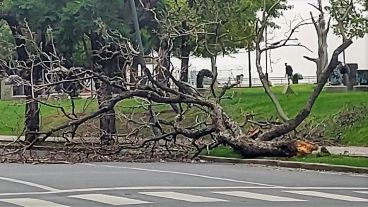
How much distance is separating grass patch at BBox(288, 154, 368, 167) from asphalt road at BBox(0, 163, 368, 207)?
3.87 feet

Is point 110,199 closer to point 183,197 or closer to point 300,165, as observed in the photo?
point 183,197

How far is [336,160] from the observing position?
76.7ft

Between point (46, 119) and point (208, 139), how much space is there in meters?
18.5

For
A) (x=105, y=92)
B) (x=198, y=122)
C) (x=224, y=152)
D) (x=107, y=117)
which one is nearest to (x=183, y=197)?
(x=224, y=152)

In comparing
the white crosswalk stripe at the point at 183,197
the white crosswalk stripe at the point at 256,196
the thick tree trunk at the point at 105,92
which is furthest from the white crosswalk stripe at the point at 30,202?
the thick tree trunk at the point at 105,92

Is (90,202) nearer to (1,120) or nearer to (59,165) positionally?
(59,165)

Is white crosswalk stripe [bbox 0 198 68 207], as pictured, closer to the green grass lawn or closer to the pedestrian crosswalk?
the pedestrian crosswalk

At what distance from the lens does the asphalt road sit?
48.8ft

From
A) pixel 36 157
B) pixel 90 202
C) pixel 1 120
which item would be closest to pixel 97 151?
pixel 36 157

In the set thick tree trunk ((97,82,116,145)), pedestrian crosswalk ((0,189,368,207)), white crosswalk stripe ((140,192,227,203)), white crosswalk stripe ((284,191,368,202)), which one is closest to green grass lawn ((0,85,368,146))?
thick tree trunk ((97,82,116,145))

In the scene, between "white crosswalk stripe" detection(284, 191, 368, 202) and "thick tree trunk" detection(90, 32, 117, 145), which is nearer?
"white crosswalk stripe" detection(284, 191, 368, 202)

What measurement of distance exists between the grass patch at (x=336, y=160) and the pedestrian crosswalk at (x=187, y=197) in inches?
239

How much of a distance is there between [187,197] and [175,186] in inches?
90.3

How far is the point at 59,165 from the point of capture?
82.1 feet
